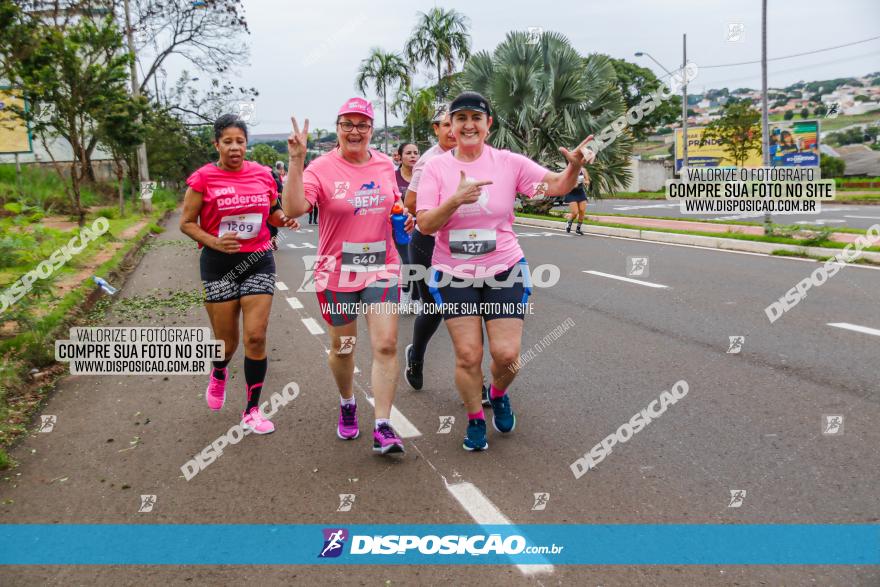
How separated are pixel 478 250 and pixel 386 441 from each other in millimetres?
1245

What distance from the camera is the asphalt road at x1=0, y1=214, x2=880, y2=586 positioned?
3.43 m

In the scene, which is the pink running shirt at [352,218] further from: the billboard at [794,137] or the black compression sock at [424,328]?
the billboard at [794,137]

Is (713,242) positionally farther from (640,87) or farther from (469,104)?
(640,87)

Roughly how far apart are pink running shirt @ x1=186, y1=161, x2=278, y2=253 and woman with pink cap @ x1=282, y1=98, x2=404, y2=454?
0.70 m

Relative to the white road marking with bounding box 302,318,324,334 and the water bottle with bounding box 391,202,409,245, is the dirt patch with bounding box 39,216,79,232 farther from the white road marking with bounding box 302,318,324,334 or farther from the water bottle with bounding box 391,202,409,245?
the water bottle with bounding box 391,202,409,245

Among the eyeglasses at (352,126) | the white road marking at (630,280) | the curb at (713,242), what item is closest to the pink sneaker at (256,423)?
the eyeglasses at (352,126)

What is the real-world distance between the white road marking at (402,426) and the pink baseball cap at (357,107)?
70.6 inches

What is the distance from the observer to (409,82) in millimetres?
43531

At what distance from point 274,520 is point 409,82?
42062mm

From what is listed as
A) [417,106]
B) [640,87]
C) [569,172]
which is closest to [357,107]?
[569,172]

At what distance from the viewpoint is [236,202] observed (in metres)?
5.04

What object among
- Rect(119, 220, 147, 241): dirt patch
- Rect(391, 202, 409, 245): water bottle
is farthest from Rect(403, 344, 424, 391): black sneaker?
Rect(119, 220, 147, 241): dirt patch

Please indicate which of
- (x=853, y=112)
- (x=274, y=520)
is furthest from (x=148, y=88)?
(x=853, y=112)

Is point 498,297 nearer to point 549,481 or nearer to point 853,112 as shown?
point 549,481
